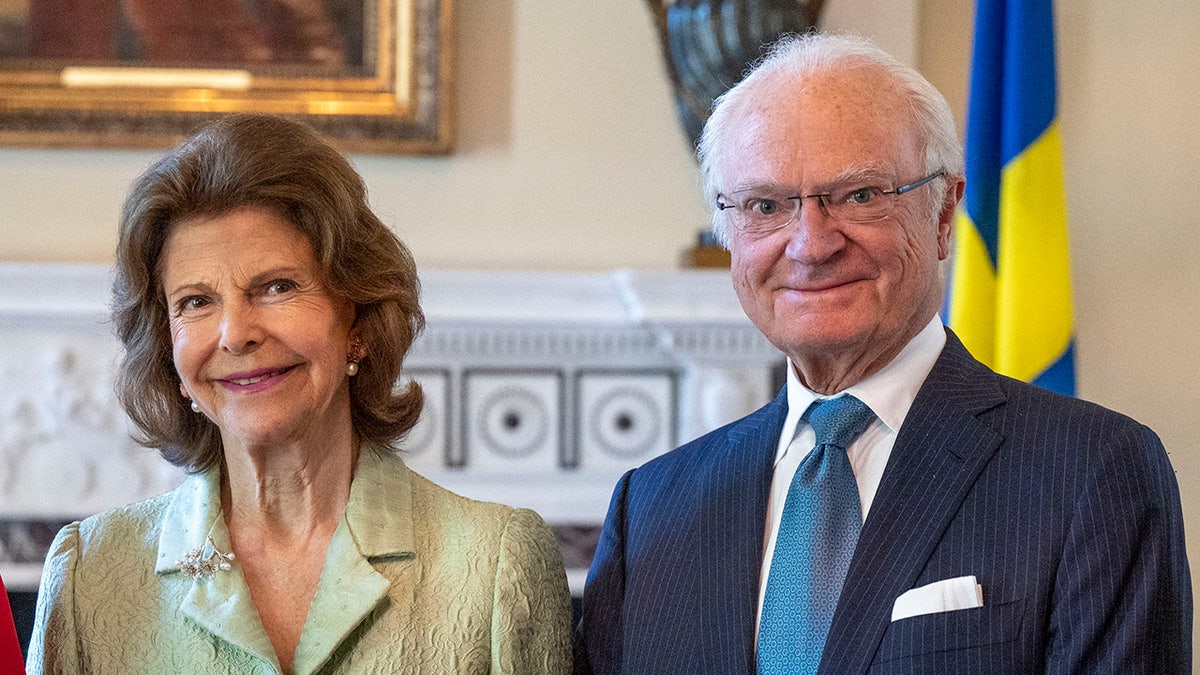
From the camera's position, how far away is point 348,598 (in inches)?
67.8

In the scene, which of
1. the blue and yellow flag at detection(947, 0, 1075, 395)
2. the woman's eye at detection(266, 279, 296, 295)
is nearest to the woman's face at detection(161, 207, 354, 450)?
the woman's eye at detection(266, 279, 296, 295)

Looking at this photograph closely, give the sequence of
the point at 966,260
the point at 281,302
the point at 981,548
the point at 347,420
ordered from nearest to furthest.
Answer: the point at 981,548, the point at 281,302, the point at 347,420, the point at 966,260

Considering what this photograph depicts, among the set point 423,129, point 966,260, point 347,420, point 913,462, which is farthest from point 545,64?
point 913,462

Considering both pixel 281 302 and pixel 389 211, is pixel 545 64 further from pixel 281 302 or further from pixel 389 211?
pixel 281 302

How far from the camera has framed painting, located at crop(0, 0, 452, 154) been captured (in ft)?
11.4

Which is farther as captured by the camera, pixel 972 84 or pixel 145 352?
pixel 972 84

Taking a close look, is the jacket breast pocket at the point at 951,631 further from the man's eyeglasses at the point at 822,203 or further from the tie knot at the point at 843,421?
the man's eyeglasses at the point at 822,203

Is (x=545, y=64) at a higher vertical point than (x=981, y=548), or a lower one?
higher

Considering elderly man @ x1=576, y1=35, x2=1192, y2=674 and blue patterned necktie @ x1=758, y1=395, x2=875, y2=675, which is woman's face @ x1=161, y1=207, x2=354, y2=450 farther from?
blue patterned necktie @ x1=758, y1=395, x2=875, y2=675

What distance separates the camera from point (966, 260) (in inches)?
119

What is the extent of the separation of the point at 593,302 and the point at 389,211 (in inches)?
22.9

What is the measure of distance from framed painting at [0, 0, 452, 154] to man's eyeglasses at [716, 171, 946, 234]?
185 cm

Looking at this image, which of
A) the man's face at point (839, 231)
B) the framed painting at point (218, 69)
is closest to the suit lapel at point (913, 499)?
the man's face at point (839, 231)

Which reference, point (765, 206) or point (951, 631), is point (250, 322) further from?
point (951, 631)
